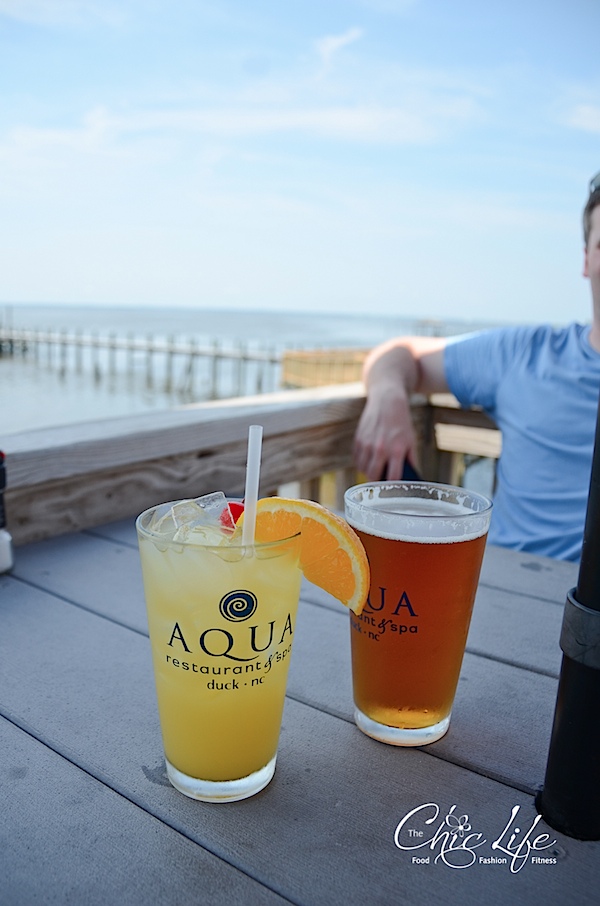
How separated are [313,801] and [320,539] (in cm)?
23

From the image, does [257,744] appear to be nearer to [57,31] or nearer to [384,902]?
[384,902]

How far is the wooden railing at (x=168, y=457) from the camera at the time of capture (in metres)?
1.37

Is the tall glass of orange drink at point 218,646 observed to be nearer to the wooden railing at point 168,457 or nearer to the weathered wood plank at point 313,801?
the weathered wood plank at point 313,801

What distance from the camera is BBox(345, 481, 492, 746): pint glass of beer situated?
64 centimetres

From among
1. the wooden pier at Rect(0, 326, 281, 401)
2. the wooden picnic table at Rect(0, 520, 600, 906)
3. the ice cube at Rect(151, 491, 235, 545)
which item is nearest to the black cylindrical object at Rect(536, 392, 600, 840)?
the wooden picnic table at Rect(0, 520, 600, 906)

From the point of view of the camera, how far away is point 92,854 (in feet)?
1.76

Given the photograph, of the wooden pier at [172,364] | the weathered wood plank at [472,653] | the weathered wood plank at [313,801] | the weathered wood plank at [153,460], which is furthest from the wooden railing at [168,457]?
the wooden pier at [172,364]

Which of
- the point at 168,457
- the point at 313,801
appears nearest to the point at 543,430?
the point at 168,457

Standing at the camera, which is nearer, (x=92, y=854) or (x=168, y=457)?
(x=92, y=854)

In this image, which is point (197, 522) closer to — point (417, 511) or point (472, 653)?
point (417, 511)

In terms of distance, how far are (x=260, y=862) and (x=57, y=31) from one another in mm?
13454

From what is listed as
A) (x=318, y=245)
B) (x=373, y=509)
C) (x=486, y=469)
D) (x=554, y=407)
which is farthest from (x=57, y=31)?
(x=318, y=245)

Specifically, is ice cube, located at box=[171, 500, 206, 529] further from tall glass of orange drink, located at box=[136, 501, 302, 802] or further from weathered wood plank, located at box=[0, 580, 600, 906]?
weathered wood plank, located at box=[0, 580, 600, 906]

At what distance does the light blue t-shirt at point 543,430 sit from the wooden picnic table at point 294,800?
92cm
